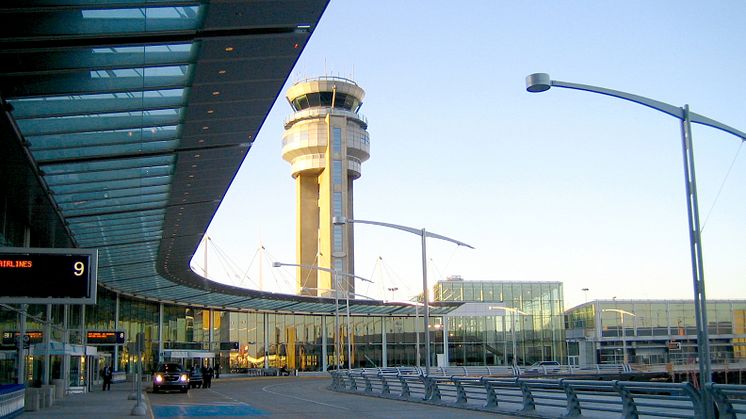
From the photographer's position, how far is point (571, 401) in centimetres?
2162

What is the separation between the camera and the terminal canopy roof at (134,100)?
1416 cm

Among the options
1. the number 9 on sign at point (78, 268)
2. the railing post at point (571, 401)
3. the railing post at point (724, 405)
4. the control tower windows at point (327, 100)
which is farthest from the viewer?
the control tower windows at point (327, 100)

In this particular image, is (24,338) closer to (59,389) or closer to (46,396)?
(46,396)

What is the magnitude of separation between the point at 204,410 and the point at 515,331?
65544 mm

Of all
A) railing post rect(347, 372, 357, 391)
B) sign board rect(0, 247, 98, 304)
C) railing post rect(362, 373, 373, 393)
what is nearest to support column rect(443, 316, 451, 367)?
railing post rect(347, 372, 357, 391)

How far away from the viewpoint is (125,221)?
32062mm

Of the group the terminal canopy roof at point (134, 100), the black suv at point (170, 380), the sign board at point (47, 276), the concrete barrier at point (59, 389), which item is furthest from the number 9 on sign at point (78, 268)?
the black suv at point (170, 380)

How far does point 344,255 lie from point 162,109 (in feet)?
284

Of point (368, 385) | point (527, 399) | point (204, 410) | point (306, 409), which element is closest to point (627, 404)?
point (527, 399)

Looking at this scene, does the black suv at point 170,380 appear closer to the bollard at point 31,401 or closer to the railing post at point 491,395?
the bollard at point 31,401

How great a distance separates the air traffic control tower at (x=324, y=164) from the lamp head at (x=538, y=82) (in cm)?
8880

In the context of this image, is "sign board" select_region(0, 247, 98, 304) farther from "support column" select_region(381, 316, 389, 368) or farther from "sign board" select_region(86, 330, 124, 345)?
"support column" select_region(381, 316, 389, 368)

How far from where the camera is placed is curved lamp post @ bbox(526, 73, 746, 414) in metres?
14.5

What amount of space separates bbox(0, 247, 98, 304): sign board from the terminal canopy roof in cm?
285
